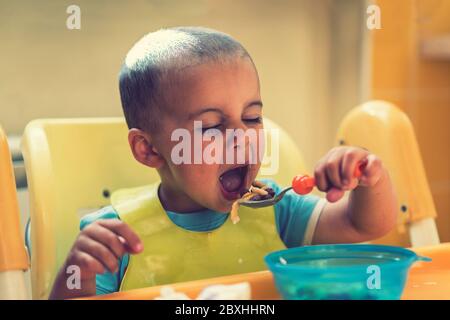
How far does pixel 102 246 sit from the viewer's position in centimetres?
51

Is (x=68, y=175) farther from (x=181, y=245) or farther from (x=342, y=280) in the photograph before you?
(x=342, y=280)

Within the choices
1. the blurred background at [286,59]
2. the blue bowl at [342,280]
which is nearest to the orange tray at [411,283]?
the blue bowl at [342,280]

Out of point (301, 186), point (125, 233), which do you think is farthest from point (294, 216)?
point (125, 233)

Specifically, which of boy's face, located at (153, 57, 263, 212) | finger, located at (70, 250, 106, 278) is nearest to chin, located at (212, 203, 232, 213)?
boy's face, located at (153, 57, 263, 212)

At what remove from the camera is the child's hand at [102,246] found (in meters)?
0.51

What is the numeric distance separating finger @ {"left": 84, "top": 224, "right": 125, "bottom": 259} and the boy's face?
75mm

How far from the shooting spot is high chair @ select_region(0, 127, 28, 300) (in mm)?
514

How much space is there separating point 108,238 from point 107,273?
0.13ft

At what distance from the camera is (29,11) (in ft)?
1.78

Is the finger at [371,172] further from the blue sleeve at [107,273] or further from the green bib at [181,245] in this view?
the blue sleeve at [107,273]

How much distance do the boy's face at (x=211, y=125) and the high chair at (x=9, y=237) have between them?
0.36ft

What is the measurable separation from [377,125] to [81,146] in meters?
0.29

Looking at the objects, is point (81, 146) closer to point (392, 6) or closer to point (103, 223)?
point (103, 223)
